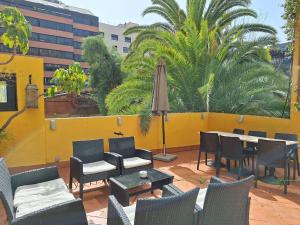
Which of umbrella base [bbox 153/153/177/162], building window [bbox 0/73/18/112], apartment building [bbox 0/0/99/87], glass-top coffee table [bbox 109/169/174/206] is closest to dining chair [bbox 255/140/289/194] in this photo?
glass-top coffee table [bbox 109/169/174/206]

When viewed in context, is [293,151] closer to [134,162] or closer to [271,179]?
[271,179]

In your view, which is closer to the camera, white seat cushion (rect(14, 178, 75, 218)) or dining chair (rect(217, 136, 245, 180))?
white seat cushion (rect(14, 178, 75, 218))

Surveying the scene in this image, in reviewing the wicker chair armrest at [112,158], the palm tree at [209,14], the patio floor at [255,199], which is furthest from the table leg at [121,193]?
the palm tree at [209,14]

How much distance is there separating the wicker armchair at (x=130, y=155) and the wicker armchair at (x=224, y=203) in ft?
8.17

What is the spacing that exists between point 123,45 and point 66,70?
5575cm

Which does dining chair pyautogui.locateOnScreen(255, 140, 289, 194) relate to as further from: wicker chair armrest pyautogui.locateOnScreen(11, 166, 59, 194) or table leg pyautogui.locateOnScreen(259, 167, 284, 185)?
wicker chair armrest pyautogui.locateOnScreen(11, 166, 59, 194)

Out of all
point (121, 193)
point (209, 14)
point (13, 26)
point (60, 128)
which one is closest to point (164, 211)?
point (121, 193)

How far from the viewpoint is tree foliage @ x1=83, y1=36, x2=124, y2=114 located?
71.6 feet

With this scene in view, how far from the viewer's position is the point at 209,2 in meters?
11.4

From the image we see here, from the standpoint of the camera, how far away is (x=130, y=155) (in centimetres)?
582

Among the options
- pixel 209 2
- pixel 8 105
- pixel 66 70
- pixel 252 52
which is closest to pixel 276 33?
pixel 252 52

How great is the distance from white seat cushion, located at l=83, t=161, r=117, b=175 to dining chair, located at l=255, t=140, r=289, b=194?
2.93m

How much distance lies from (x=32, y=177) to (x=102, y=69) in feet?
61.4

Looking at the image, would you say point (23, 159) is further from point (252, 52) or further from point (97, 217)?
Result: point (252, 52)
